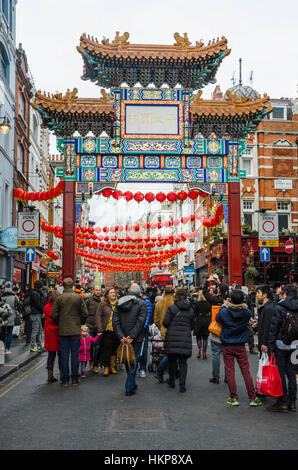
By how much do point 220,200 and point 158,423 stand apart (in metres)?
14.9

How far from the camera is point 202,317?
43.6 ft

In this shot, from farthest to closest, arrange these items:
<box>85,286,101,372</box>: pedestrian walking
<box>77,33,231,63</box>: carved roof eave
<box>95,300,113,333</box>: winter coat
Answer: <box>77,33,231,63</box>: carved roof eave < <box>85,286,101,372</box>: pedestrian walking < <box>95,300,113,333</box>: winter coat

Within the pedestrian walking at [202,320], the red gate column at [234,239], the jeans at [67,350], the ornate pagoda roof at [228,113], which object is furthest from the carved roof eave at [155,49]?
the jeans at [67,350]

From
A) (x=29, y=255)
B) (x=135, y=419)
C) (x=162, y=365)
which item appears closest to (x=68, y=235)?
(x=29, y=255)

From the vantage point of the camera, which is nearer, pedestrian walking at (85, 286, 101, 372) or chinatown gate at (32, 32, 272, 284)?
pedestrian walking at (85, 286, 101, 372)

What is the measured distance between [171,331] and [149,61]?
13.7m

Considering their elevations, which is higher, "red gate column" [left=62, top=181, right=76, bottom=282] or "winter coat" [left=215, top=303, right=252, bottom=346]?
"red gate column" [left=62, top=181, right=76, bottom=282]

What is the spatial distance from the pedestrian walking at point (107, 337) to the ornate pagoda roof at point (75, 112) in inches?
437

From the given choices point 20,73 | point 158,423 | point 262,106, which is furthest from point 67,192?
point 158,423

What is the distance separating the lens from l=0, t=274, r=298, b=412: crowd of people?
25.7ft

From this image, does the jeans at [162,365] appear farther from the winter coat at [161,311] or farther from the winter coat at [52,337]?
the winter coat at [52,337]

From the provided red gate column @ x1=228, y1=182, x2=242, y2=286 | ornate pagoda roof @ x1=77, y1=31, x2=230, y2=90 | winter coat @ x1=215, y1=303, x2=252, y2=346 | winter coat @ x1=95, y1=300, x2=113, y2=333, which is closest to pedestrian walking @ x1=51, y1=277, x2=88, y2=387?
winter coat @ x1=95, y1=300, x2=113, y2=333

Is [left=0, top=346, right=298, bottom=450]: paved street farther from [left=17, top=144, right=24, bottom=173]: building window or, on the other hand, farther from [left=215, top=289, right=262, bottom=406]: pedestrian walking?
[left=17, top=144, right=24, bottom=173]: building window

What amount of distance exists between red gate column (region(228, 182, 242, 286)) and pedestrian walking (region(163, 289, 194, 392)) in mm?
10913
